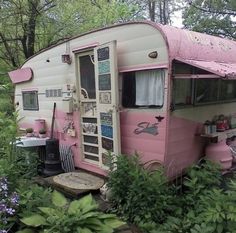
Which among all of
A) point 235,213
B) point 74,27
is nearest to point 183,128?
point 235,213

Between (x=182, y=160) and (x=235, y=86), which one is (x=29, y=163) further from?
(x=235, y=86)

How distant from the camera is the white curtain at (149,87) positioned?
14.8 ft

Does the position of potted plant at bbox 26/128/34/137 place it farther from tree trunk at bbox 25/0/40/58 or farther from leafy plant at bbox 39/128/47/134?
tree trunk at bbox 25/0/40/58

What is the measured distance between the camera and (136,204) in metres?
4.13

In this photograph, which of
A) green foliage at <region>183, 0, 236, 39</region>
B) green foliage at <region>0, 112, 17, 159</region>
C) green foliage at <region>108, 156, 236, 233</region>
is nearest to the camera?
green foliage at <region>108, 156, 236, 233</region>

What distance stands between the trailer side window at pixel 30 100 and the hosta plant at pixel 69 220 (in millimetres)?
3987

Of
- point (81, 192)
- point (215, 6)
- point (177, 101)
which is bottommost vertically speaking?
point (81, 192)

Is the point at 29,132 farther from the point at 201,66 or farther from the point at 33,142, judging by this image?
the point at 201,66

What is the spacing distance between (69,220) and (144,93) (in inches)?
91.4

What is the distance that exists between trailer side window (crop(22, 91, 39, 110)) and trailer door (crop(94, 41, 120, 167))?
2329 millimetres

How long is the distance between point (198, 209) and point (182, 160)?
109cm

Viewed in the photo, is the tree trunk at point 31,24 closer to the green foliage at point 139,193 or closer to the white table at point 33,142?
the white table at point 33,142

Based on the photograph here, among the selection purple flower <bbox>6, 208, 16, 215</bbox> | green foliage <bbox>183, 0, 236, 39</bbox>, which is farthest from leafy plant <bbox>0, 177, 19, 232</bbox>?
green foliage <bbox>183, 0, 236, 39</bbox>

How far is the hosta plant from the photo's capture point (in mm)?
3038
